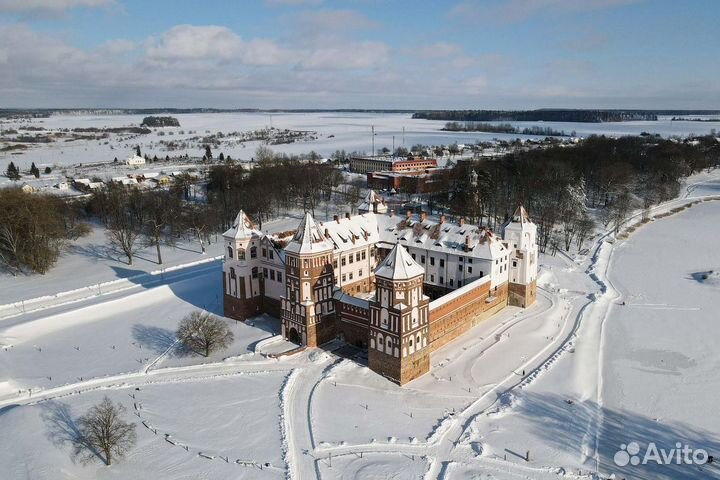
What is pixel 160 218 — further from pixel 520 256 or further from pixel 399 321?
pixel 399 321

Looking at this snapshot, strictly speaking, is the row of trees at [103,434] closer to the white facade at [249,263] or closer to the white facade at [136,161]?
the white facade at [249,263]

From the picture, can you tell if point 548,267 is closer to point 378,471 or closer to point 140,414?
point 378,471

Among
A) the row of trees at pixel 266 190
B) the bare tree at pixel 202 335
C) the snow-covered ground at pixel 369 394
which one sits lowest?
the snow-covered ground at pixel 369 394

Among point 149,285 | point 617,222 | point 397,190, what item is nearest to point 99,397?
point 149,285

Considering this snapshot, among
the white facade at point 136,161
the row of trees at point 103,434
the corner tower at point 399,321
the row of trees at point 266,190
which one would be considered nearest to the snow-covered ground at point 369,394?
the row of trees at point 103,434

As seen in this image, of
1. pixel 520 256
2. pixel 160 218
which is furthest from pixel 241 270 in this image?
pixel 160 218

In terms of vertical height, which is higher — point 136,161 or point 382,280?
point 136,161
